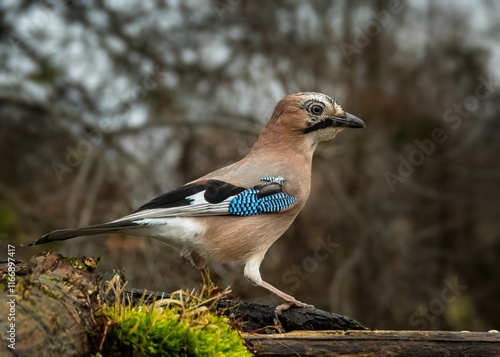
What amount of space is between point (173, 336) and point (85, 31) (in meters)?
7.58

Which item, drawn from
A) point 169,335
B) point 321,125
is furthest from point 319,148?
point 169,335

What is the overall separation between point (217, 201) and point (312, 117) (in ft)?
3.97

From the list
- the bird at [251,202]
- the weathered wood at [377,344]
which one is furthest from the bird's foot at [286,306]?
the weathered wood at [377,344]

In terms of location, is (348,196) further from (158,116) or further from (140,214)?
(140,214)

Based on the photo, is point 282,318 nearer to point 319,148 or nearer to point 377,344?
point 377,344

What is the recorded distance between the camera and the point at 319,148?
392 inches

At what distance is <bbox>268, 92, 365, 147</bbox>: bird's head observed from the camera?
552cm

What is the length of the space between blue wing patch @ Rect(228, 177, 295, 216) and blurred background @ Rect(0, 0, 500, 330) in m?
2.71

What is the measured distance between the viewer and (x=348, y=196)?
432 inches

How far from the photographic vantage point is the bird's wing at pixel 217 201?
16.0 ft

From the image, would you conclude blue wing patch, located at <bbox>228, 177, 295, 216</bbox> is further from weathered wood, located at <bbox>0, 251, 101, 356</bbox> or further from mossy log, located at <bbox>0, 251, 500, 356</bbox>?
weathered wood, located at <bbox>0, 251, 101, 356</bbox>

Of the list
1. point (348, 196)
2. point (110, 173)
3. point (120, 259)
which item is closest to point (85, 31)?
point (110, 173)

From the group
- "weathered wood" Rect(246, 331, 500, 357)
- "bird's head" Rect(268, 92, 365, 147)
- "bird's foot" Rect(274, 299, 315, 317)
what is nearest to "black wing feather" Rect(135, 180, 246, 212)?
"bird's head" Rect(268, 92, 365, 147)

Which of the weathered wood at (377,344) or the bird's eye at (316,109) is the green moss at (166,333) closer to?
the weathered wood at (377,344)
